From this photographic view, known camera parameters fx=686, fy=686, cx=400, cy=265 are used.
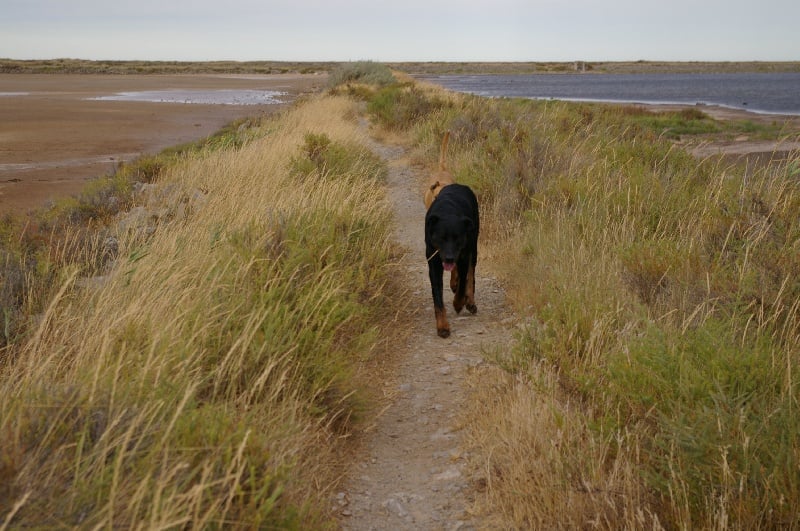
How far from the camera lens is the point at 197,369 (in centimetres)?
299

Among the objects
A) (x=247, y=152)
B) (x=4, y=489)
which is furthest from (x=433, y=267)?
(x=247, y=152)

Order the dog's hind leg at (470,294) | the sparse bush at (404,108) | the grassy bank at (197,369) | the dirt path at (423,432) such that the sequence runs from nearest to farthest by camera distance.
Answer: the grassy bank at (197,369), the dirt path at (423,432), the dog's hind leg at (470,294), the sparse bush at (404,108)

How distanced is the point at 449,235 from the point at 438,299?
521mm

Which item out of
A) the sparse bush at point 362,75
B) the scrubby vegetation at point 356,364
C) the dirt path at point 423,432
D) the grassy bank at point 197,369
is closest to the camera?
the grassy bank at point 197,369

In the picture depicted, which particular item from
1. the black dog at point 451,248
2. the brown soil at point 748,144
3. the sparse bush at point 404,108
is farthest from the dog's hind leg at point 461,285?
the sparse bush at point 404,108

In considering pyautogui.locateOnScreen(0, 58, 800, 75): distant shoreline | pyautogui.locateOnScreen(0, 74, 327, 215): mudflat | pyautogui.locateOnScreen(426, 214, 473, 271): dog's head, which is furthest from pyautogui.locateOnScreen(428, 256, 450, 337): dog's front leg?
pyautogui.locateOnScreen(0, 58, 800, 75): distant shoreline

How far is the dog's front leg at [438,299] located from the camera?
211 inches

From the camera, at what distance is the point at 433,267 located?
17.9 ft

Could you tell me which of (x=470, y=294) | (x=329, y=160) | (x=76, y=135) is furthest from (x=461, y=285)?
(x=76, y=135)

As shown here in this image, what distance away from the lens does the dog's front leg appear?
5367 mm

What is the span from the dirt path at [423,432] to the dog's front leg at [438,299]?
83 mm

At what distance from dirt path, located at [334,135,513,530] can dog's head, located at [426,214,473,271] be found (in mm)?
636

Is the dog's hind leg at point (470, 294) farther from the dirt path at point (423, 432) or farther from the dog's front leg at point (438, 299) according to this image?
the dog's front leg at point (438, 299)

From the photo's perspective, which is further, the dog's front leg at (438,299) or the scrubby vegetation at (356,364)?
the dog's front leg at (438,299)
